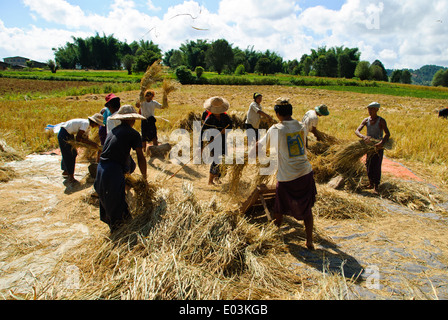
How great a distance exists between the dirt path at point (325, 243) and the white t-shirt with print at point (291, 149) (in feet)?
2.70

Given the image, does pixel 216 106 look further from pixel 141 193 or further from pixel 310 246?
pixel 310 246

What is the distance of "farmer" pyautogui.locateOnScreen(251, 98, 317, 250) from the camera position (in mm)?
2500

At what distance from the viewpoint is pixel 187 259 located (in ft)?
7.59

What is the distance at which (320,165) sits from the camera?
471cm

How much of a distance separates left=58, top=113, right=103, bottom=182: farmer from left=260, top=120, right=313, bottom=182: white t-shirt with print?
278cm

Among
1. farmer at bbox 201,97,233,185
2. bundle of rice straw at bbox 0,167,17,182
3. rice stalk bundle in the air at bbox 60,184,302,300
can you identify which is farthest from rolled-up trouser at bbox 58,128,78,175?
rice stalk bundle in the air at bbox 60,184,302,300

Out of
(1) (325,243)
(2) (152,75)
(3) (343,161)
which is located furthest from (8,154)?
(3) (343,161)

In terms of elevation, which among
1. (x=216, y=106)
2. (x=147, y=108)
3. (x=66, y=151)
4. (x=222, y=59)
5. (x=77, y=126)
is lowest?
(x=66, y=151)

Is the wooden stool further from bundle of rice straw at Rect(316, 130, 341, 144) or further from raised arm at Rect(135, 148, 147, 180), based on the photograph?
bundle of rice straw at Rect(316, 130, 341, 144)

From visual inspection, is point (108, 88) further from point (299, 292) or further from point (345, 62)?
point (345, 62)

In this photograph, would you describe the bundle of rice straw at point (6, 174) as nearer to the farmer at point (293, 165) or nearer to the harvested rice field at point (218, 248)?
the harvested rice field at point (218, 248)

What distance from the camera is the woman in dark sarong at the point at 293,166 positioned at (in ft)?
8.20

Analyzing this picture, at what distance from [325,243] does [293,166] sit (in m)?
1.02

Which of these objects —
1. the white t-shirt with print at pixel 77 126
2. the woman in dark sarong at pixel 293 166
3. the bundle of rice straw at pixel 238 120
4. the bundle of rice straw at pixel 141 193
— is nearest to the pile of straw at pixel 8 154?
the white t-shirt with print at pixel 77 126
